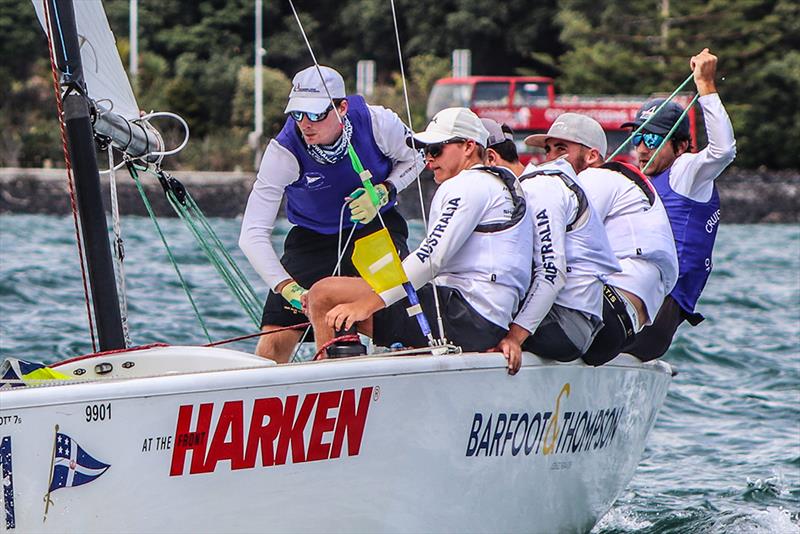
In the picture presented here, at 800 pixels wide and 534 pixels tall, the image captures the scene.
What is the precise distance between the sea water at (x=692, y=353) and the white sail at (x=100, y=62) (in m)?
2.05

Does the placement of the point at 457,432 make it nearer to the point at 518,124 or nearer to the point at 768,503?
the point at 768,503

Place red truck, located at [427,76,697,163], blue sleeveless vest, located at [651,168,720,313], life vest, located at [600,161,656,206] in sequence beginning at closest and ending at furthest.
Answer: life vest, located at [600,161,656,206] → blue sleeveless vest, located at [651,168,720,313] → red truck, located at [427,76,697,163]

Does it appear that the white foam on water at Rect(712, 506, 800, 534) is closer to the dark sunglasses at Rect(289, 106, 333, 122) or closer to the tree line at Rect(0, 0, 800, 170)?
the dark sunglasses at Rect(289, 106, 333, 122)

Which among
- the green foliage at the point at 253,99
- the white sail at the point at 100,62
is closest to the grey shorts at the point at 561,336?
the white sail at the point at 100,62

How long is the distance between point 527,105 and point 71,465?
2589 centimetres

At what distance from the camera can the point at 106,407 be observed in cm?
330

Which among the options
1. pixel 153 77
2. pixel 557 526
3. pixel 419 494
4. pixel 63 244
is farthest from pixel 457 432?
pixel 153 77

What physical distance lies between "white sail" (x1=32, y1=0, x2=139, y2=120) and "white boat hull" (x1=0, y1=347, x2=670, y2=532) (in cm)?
131

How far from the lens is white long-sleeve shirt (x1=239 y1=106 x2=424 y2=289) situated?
4781mm

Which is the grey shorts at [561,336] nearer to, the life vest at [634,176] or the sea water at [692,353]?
the sea water at [692,353]

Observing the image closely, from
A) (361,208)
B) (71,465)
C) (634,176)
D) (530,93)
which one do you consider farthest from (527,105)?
(71,465)

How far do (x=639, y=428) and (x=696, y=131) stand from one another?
2622cm

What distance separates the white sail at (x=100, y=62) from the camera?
496cm

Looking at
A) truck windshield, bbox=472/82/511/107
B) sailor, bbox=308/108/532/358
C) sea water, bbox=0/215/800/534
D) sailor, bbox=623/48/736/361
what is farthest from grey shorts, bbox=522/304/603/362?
truck windshield, bbox=472/82/511/107
